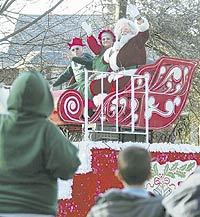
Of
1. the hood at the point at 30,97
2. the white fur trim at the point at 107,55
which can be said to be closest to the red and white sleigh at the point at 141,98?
the white fur trim at the point at 107,55

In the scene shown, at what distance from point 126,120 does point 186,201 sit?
20.2ft

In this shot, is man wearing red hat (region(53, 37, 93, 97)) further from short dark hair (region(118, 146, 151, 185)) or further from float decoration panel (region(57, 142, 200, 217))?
short dark hair (region(118, 146, 151, 185))

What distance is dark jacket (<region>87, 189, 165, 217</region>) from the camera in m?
3.53

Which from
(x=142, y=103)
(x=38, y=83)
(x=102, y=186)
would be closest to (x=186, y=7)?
(x=142, y=103)

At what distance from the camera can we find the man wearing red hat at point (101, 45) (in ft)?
34.7

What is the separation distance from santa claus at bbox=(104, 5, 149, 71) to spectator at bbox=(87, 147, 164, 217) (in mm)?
6438

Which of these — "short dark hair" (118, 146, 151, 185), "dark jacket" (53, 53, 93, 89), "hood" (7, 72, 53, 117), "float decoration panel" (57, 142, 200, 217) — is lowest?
"float decoration panel" (57, 142, 200, 217)

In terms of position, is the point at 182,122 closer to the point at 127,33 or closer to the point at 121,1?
the point at 121,1

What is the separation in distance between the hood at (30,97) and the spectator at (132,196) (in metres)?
0.63

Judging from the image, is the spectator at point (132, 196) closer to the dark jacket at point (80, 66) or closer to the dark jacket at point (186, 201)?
the dark jacket at point (186, 201)

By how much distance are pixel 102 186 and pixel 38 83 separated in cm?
430

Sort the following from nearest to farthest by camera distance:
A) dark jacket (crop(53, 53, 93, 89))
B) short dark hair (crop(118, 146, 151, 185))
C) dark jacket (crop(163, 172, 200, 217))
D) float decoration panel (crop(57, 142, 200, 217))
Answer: dark jacket (crop(163, 172, 200, 217)), short dark hair (crop(118, 146, 151, 185)), float decoration panel (crop(57, 142, 200, 217)), dark jacket (crop(53, 53, 93, 89))

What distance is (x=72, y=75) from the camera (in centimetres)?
1127

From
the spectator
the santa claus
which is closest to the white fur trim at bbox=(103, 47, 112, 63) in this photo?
the santa claus
